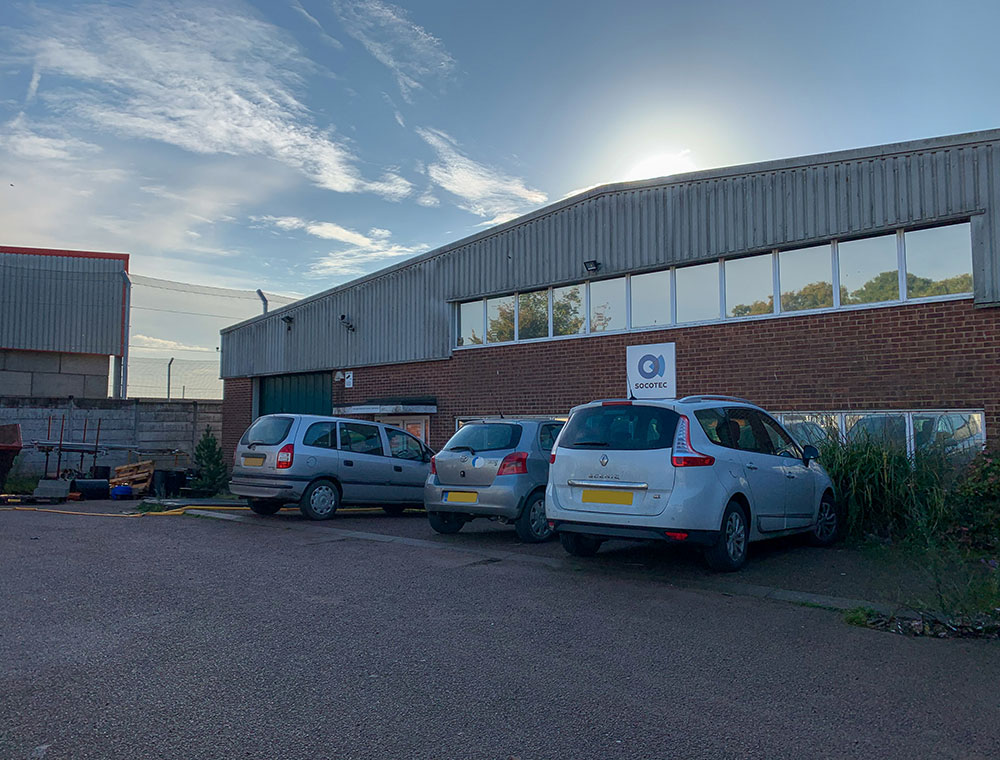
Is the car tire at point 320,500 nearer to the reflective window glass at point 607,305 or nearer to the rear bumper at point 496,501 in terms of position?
the rear bumper at point 496,501

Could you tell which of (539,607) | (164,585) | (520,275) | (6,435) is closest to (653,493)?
(539,607)

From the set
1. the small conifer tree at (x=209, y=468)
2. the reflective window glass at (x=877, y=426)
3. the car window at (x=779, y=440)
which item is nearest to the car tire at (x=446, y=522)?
the car window at (x=779, y=440)

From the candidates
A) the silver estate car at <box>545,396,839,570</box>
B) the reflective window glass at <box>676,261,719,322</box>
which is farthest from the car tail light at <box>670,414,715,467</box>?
the reflective window glass at <box>676,261,719,322</box>

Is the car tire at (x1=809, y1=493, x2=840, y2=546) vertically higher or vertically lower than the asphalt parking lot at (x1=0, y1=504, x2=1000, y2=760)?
higher

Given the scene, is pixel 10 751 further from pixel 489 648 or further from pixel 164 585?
pixel 164 585

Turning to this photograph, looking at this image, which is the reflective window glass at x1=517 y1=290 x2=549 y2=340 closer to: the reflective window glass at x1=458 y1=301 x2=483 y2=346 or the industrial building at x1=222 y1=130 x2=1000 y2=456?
the industrial building at x1=222 y1=130 x2=1000 y2=456

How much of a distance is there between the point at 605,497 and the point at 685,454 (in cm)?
85

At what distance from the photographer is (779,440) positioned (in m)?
8.95

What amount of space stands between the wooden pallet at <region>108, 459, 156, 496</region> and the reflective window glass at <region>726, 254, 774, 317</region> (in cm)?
1245

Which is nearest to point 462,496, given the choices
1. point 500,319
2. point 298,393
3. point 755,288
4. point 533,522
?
point 533,522

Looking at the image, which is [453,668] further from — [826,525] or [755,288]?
[755,288]

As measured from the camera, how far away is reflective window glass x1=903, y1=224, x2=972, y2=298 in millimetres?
11000

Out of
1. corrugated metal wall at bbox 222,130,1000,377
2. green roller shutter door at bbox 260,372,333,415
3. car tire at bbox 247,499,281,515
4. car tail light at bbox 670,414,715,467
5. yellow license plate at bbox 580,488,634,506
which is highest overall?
corrugated metal wall at bbox 222,130,1000,377

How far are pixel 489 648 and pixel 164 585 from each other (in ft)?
10.8
